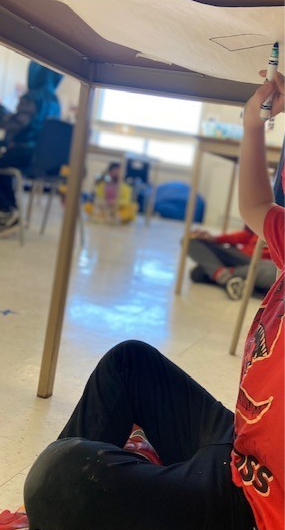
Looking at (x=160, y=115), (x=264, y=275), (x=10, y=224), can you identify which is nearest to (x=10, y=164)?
(x=10, y=224)

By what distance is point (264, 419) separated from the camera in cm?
65

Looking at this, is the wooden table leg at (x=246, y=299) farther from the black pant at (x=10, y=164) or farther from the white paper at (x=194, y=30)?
the black pant at (x=10, y=164)

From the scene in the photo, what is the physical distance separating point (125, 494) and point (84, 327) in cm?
108

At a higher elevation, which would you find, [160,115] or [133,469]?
[160,115]

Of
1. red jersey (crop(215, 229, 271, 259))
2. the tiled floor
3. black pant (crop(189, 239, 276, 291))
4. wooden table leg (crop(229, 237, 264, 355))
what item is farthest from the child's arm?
red jersey (crop(215, 229, 271, 259))

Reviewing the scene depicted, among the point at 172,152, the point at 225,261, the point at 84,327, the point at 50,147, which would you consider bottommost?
the point at 84,327

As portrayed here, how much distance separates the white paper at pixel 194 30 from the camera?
23.5 inches

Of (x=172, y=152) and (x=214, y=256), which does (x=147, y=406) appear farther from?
(x=172, y=152)

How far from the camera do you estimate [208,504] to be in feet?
2.12

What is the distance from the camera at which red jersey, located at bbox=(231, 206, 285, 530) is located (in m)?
0.62

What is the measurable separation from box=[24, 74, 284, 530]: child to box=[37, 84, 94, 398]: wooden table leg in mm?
336

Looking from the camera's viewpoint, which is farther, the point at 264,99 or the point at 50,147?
the point at 50,147

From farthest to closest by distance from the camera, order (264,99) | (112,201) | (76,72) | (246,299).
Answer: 1. (112,201)
2. (246,299)
3. (76,72)
4. (264,99)

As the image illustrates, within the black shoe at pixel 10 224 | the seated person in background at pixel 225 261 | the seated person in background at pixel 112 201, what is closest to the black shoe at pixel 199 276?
the seated person in background at pixel 225 261
